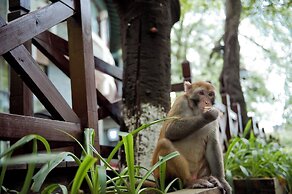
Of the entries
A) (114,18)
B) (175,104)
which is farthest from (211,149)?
(114,18)

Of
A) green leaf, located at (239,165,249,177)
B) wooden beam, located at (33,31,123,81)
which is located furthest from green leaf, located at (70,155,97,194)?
green leaf, located at (239,165,249,177)

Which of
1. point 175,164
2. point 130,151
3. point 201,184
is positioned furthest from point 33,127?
point 201,184

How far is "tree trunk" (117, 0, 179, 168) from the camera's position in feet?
11.5

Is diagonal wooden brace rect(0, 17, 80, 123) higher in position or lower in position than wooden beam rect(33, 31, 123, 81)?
lower

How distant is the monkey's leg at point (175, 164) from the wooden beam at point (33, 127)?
60 cm

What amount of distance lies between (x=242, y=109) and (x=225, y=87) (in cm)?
57

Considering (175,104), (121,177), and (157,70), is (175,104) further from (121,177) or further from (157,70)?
(121,177)

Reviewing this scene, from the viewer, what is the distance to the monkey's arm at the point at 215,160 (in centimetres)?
298

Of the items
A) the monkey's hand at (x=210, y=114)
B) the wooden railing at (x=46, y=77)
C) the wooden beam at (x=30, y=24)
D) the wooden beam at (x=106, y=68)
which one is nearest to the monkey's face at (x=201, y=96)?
the monkey's hand at (x=210, y=114)

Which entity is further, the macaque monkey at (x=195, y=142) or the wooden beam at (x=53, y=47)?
the wooden beam at (x=53, y=47)

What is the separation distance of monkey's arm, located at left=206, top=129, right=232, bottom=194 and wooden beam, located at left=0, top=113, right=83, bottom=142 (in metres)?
0.99

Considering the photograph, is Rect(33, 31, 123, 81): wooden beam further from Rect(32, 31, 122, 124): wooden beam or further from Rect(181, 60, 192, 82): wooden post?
Rect(181, 60, 192, 82): wooden post

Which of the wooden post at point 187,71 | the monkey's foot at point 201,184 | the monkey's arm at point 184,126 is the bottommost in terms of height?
the monkey's foot at point 201,184

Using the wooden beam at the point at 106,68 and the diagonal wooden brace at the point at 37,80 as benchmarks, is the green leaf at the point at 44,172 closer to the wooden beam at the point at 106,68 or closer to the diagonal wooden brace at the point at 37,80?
the diagonal wooden brace at the point at 37,80
